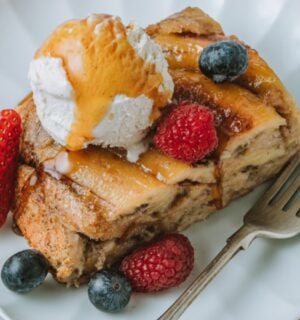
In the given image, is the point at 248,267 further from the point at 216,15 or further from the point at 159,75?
the point at 216,15

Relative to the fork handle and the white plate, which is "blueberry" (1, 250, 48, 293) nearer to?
the white plate

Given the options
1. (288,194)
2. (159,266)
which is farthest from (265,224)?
(159,266)

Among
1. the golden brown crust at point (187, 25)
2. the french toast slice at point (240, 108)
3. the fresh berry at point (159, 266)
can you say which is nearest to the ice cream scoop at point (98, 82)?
the french toast slice at point (240, 108)

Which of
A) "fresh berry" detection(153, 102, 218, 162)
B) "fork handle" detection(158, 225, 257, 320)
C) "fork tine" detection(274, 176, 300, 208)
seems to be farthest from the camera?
"fork tine" detection(274, 176, 300, 208)

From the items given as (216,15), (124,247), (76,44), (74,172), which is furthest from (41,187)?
(216,15)

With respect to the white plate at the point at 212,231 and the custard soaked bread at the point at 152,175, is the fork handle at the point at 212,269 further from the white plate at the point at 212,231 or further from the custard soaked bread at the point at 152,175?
the custard soaked bread at the point at 152,175

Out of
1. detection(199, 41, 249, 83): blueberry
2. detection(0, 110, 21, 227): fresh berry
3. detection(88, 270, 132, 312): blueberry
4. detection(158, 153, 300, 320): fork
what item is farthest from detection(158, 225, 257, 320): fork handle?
detection(0, 110, 21, 227): fresh berry
